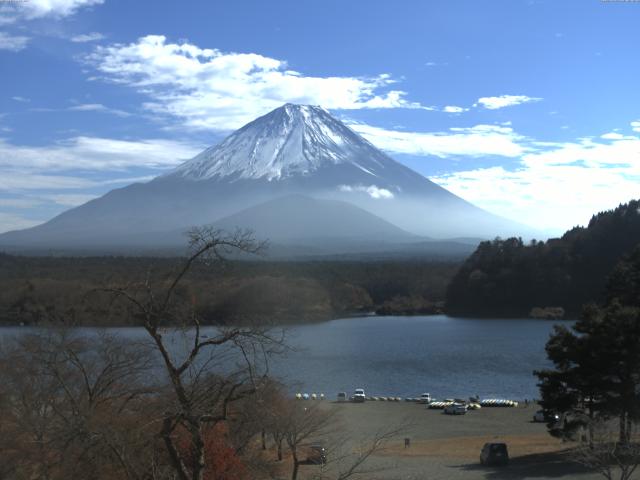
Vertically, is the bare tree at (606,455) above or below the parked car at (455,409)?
above

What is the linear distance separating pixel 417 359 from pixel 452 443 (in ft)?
56.9

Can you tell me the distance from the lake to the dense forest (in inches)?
242

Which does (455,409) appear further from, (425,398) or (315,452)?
(315,452)

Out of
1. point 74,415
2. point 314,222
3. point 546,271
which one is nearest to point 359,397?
point 74,415

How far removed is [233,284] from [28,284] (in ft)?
38.4

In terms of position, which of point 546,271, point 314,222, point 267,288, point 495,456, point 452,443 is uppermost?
point 314,222

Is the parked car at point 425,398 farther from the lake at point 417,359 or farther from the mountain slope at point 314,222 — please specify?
the mountain slope at point 314,222

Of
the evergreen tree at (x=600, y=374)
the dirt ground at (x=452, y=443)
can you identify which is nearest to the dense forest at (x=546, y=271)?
the dirt ground at (x=452, y=443)

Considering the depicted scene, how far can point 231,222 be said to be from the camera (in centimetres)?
12694

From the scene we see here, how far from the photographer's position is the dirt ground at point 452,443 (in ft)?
43.9

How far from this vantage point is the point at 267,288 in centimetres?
4881

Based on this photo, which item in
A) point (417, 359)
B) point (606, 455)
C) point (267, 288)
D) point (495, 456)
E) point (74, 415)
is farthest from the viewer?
point (267, 288)

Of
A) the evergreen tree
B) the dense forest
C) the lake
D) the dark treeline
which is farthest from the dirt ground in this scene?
the dense forest

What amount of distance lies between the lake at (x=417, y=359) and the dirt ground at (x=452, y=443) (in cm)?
233
